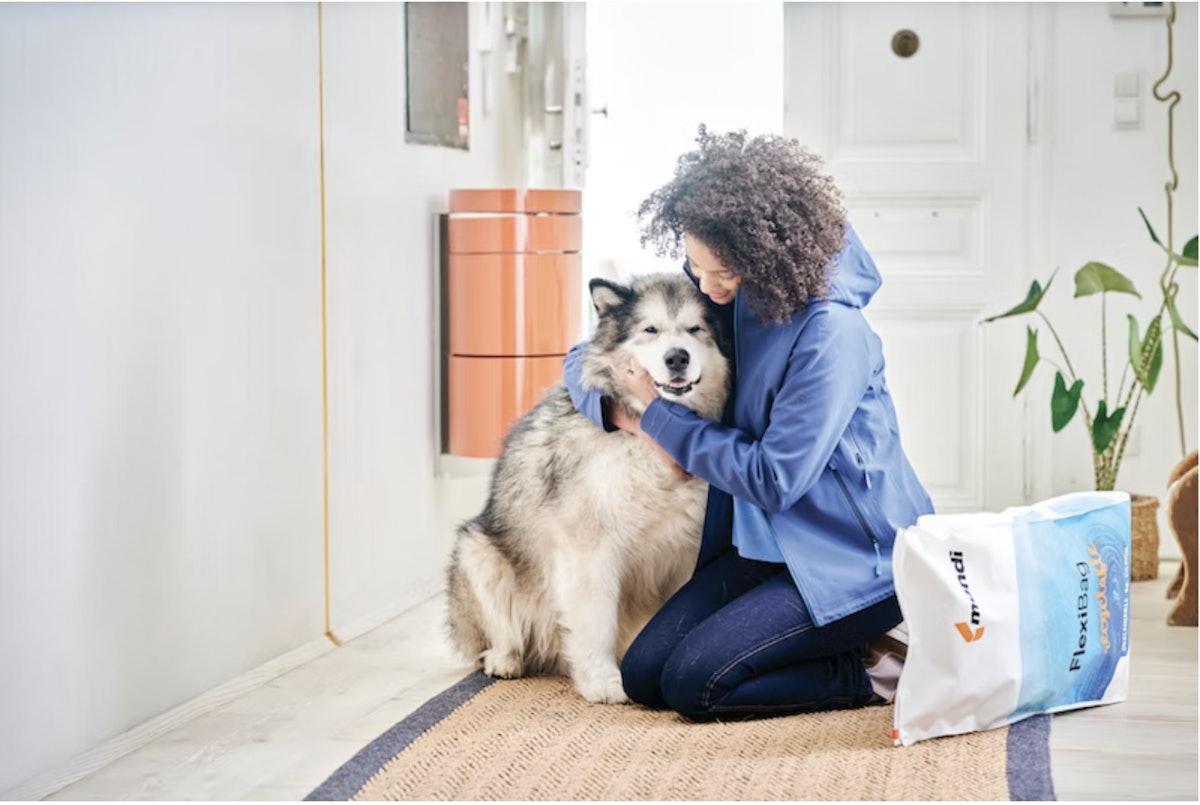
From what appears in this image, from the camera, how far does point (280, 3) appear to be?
309 centimetres

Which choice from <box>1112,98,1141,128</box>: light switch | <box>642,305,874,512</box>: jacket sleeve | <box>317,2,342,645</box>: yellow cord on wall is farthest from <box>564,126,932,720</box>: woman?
<box>1112,98,1141,128</box>: light switch

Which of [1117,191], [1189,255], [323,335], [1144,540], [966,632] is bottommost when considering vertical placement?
[1144,540]

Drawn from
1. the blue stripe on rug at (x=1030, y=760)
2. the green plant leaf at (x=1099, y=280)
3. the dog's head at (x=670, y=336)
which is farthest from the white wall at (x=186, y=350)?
the green plant leaf at (x=1099, y=280)

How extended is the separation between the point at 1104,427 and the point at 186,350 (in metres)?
2.71

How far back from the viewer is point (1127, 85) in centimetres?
454

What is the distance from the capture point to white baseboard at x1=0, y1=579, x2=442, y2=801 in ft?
7.43

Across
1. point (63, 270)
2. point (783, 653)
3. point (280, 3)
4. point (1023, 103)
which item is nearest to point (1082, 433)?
point (1023, 103)

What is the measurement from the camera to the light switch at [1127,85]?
14.9 ft

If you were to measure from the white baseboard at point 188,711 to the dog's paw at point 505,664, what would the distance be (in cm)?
50

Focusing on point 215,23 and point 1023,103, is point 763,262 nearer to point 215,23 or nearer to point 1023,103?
point 215,23

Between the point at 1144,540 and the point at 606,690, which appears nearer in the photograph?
the point at 606,690

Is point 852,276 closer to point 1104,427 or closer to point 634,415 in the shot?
point 634,415

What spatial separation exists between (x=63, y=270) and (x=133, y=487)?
1.45 feet

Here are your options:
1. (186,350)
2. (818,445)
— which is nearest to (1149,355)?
(818,445)
